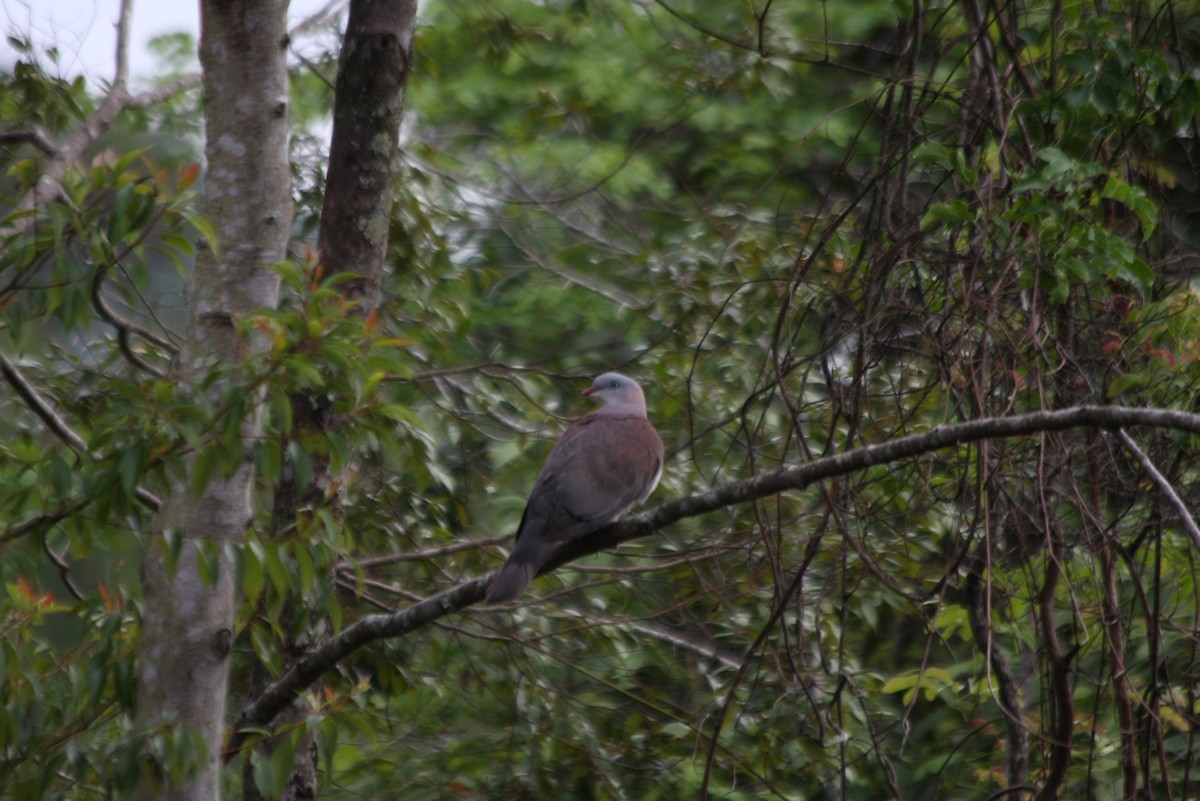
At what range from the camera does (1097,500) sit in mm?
2918

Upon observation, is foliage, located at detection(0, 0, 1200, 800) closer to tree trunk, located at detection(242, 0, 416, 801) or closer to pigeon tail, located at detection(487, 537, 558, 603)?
tree trunk, located at detection(242, 0, 416, 801)

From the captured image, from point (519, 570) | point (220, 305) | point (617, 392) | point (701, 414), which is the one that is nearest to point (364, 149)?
point (220, 305)

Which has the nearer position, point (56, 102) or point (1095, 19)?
point (1095, 19)

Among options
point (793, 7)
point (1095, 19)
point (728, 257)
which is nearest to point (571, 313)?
point (728, 257)

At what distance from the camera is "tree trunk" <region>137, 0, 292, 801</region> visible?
289 cm

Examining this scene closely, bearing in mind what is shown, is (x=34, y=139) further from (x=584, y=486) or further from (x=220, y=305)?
(x=584, y=486)

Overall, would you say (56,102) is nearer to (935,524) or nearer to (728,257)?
(728,257)

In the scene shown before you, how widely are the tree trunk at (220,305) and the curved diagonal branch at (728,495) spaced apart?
0.27 meters

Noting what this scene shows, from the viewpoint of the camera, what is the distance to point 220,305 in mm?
2967

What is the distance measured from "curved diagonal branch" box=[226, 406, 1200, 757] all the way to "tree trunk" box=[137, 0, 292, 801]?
0.27 metres

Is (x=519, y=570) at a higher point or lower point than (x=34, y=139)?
lower

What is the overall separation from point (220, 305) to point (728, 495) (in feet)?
4.25

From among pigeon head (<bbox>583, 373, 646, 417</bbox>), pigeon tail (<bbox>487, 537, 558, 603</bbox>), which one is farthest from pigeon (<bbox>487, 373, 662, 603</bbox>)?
pigeon head (<bbox>583, 373, 646, 417</bbox>)

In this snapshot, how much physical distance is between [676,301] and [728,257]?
0.37 m
